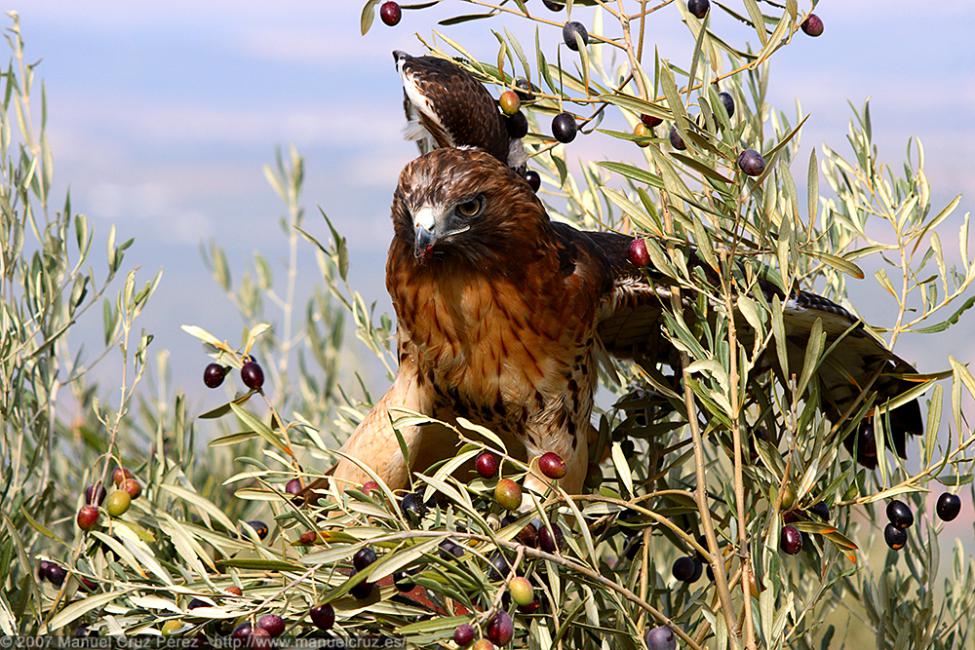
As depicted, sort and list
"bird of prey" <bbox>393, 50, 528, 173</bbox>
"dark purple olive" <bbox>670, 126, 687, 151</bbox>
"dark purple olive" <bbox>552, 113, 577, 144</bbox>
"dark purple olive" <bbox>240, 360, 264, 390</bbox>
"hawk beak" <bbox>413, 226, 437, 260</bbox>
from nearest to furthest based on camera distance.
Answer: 1. "dark purple olive" <bbox>670, 126, 687, 151</bbox>
2. "dark purple olive" <bbox>552, 113, 577, 144</bbox>
3. "hawk beak" <bbox>413, 226, 437, 260</bbox>
4. "dark purple olive" <bbox>240, 360, 264, 390</bbox>
5. "bird of prey" <bbox>393, 50, 528, 173</bbox>

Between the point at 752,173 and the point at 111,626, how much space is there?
130cm

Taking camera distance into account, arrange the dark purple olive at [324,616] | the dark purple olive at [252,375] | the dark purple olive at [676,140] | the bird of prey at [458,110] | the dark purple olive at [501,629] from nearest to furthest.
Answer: the dark purple olive at [501,629] → the dark purple olive at [324,616] → the dark purple olive at [676,140] → the dark purple olive at [252,375] → the bird of prey at [458,110]

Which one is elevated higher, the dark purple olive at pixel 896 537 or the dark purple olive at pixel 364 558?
the dark purple olive at pixel 364 558

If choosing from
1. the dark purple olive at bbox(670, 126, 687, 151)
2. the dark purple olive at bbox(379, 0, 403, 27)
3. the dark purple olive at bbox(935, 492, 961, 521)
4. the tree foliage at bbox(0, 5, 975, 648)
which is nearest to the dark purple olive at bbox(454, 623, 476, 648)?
the tree foliage at bbox(0, 5, 975, 648)

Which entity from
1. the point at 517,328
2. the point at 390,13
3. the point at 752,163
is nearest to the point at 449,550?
the point at 517,328

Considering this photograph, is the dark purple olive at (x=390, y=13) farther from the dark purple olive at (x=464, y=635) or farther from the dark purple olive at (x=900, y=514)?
the dark purple olive at (x=900, y=514)

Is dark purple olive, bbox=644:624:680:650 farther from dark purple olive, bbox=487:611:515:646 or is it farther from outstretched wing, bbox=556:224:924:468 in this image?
outstretched wing, bbox=556:224:924:468

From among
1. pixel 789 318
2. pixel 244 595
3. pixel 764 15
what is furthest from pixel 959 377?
pixel 244 595

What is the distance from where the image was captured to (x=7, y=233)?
102 inches

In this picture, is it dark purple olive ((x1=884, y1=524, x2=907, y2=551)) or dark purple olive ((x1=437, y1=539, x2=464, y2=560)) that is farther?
dark purple olive ((x1=884, y1=524, x2=907, y2=551))

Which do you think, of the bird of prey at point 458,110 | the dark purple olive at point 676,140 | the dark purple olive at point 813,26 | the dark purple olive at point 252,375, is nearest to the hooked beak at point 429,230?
the bird of prey at point 458,110

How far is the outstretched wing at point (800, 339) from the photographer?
2184 mm

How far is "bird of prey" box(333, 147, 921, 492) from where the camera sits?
89.1 inches

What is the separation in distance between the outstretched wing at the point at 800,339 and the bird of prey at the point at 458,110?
239 mm
